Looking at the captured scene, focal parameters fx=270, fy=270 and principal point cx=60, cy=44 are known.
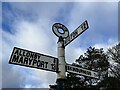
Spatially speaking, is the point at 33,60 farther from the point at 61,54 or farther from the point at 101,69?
the point at 101,69

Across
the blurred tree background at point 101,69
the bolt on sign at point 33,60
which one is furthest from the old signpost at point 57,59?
the blurred tree background at point 101,69

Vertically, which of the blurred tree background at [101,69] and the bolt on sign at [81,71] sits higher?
the blurred tree background at [101,69]

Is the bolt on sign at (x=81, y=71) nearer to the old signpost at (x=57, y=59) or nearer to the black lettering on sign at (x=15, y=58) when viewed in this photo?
the old signpost at (x=57, y=59)

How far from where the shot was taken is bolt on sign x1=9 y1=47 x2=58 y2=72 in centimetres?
548

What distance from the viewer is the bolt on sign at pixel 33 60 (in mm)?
5480

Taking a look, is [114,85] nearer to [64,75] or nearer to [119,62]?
[119,62]

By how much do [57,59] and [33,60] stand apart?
21.6 inches

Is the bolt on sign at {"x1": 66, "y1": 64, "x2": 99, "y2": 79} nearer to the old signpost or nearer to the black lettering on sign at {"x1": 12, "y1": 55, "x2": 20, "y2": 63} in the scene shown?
the old signpost

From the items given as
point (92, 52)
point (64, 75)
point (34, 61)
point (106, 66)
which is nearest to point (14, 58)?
point (34, 61)

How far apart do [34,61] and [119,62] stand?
93.7 feet

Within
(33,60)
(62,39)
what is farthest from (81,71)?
(33,60)

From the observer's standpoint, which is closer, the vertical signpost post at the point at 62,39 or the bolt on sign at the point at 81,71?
the vertical signpost post at the point at 62,39

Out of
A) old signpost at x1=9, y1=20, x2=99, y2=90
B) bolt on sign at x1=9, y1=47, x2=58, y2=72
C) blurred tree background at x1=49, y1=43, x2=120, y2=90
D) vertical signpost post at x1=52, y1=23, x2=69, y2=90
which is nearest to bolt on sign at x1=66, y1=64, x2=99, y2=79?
old signpost at x1=9, y1=20, x2=99, y2=90

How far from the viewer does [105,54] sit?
3672 cm
